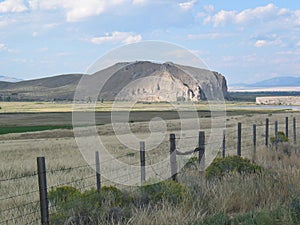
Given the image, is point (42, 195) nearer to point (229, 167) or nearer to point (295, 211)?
point (295, 211)

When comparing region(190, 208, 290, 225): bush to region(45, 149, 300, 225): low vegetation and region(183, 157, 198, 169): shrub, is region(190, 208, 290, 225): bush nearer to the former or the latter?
region(45, 149, 300, 225): low vegetation

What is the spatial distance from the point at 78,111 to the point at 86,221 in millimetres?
5604

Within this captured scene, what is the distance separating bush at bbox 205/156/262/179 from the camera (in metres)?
9.38

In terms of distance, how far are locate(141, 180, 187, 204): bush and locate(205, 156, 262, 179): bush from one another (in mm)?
1959

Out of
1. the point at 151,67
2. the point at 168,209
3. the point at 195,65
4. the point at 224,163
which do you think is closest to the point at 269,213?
the point at 168,209

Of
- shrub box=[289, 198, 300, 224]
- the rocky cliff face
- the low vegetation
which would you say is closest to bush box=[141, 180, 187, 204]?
the low vegetation

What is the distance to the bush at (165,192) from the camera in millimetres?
7193

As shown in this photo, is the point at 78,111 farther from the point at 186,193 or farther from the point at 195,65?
the point at 186,193

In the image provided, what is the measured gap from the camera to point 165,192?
732cm

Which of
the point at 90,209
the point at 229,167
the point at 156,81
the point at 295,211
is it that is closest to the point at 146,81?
the point at 156,81

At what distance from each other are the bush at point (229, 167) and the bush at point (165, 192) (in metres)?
1.96

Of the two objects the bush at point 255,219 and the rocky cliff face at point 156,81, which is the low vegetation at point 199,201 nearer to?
the bush at point 255,219

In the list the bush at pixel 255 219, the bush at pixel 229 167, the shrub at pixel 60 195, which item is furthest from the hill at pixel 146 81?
the bush at pixel 255 219

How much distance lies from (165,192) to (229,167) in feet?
8.99
